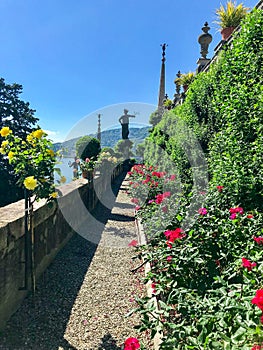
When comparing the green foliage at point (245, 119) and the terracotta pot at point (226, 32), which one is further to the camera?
the terracotta pot at point (226, 32)

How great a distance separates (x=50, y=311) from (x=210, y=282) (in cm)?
147

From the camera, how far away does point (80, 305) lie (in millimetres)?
2395

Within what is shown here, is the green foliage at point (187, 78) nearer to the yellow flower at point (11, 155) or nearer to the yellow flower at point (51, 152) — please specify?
the yellow flower at point (51, 152)

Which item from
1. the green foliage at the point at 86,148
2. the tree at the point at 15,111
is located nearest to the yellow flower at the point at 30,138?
the green foliage at the point at 86,148

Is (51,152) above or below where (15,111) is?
below

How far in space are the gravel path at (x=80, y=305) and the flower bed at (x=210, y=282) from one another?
0.38 m

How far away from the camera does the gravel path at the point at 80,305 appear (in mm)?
1926

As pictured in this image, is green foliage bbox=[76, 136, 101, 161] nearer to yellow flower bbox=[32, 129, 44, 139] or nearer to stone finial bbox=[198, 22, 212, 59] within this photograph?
stone finial bbox=[198, 22, 212, 59]

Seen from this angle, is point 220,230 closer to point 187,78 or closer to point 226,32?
point 226,32

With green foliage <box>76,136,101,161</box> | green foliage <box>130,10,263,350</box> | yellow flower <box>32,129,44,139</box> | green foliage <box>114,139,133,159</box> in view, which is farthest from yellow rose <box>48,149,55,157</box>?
green foliage <box>114,139,133,159</box>

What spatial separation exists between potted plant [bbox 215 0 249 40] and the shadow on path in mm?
4164

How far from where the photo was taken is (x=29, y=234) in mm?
2477

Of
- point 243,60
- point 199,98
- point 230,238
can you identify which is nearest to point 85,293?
point 230,238

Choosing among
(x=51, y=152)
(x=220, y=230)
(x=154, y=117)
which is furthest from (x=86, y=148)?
(x=220, y=230)
